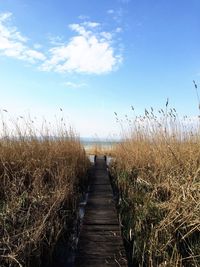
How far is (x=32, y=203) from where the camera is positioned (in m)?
3.47

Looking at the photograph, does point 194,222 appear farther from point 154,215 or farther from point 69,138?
point 69,138

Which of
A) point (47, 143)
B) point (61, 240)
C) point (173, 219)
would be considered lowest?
point (61, 240)

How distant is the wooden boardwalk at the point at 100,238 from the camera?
8.39 ft

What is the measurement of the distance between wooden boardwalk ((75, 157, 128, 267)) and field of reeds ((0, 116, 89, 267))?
0.22 m

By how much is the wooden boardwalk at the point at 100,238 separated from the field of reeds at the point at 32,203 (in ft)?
0.71

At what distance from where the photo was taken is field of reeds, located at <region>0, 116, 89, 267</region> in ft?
8.45

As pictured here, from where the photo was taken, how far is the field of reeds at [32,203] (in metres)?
2.58

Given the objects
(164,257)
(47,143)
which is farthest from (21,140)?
(164,257)

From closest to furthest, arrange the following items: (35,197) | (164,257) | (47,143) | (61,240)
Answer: (164,257) → (61,240) → (35,197) → (47,143)

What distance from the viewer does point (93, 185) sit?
606 centimetres

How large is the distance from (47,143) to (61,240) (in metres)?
3.42

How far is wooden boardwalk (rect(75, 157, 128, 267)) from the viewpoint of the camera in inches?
101

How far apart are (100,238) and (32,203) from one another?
785mm

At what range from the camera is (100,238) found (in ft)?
9.98
